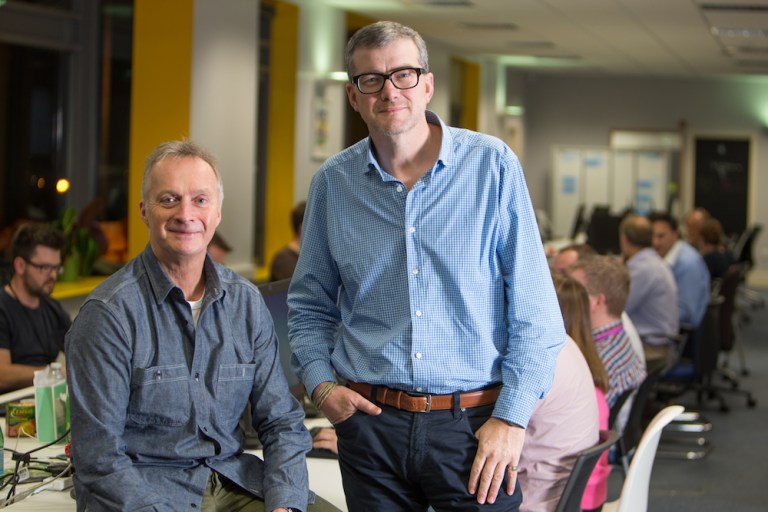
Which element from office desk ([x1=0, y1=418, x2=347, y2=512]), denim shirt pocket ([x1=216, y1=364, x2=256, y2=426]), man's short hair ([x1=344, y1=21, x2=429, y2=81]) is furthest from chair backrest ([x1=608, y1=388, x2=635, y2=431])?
man's short hair ([x1=344, y1=21, x2=429, y2=81])

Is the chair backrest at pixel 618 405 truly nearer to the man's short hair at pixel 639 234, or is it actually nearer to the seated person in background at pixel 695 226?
the man's short hair at pixel 639 234

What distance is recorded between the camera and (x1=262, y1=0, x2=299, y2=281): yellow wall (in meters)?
9.29

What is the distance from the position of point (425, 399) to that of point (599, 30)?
9.82 metres

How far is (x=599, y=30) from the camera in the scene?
11164 mm

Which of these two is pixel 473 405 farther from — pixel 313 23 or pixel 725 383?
pixel 313 23

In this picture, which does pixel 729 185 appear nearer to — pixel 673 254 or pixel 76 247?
pixel 673 254

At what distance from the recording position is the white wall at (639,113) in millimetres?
17344

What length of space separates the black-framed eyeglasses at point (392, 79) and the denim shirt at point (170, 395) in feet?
1.82

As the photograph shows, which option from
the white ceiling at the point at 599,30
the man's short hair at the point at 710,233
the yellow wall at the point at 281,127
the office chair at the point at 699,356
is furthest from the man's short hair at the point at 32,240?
the man's short hair at the point at 710,233

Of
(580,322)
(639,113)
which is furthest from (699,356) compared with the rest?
(639,113)

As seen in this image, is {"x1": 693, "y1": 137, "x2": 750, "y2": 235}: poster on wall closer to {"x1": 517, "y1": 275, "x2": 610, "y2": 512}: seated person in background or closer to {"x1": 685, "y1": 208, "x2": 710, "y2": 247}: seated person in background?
{"x1": 685, "y1": 208, "x2": 710, "y2": 247}: seated person in background

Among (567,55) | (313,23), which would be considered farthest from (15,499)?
(567,55)

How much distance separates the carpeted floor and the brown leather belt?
128 inches

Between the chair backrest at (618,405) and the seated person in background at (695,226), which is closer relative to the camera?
the chair backrest at (618,405)
